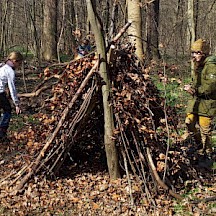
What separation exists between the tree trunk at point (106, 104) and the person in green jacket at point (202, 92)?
1.48 metres

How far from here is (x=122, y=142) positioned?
5000 millimetres

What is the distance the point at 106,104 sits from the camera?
16.0ft

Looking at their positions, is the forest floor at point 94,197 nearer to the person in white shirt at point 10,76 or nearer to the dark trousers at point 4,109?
the person in white shirt at point 10,76

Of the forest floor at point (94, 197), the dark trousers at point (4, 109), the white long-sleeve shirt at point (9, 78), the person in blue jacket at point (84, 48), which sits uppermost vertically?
the person in blue jacket at point (84, 48)

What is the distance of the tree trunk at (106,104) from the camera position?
4.78 meters

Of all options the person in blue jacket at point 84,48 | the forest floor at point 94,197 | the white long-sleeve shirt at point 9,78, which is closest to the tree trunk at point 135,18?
the person in blue jacket at point 84,48

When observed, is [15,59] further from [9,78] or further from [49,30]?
[49,30]

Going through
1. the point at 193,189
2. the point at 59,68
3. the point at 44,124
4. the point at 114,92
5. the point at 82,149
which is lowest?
the point at 193,189

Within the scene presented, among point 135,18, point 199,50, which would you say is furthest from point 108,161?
point 135,18

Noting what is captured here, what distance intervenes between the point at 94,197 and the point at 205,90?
2.37 meters

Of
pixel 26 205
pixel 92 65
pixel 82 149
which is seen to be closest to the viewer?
pixel 26 205

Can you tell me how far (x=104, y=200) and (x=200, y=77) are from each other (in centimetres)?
246

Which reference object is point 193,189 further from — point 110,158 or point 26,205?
point 26,205

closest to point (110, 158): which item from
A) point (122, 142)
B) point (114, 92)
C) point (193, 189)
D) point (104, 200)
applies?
point (122, 142)
